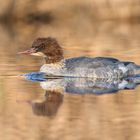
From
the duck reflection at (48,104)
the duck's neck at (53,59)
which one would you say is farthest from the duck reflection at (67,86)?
the duck's neck at (53,59)

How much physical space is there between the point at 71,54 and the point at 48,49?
3818 mm

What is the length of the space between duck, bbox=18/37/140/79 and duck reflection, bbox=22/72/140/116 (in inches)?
4.5

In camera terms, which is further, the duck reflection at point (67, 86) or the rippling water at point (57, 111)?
the duck reflection at point (67, 86)

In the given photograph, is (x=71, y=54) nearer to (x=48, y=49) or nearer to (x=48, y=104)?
(x=48, y=49)

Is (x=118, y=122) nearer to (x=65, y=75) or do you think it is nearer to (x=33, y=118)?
(x=33, y=118)

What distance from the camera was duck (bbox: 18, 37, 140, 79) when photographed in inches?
506

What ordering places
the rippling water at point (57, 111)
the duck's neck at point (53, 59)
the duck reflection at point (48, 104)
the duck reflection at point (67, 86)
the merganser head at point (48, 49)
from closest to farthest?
the rippling water at point (57, 111)
the duck reflection at point (48, 104)
the duck reflection at point (67, 86)
the merganser head at point (48, 49)
the duck's neck at point (53, 59)

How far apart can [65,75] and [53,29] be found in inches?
522

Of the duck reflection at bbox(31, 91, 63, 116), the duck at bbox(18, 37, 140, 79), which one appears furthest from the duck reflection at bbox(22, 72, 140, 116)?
the duck at bbox(18, 37, 140, 79)

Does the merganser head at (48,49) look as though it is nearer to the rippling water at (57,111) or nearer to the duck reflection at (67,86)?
the duck reflection at (67,86)

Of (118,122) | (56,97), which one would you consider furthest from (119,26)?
(118,122)

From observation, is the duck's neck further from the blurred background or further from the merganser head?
the blurred background

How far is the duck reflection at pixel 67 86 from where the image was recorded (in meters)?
10.6

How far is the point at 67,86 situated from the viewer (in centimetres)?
1216
